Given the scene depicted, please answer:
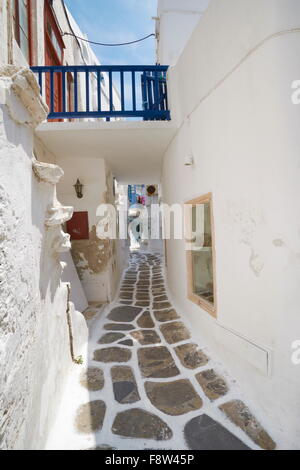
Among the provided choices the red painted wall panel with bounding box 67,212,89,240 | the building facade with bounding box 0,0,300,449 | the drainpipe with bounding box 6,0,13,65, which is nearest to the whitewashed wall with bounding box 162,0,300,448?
the building facade with bounding box 0,0,300,449

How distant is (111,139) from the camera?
4668 millimetres

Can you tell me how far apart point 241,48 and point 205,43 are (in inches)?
38.3

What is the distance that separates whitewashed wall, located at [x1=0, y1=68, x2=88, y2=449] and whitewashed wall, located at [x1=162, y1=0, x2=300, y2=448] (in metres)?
1.92

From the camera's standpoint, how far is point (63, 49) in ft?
22.2

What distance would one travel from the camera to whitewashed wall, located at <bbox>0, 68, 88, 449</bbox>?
129cm

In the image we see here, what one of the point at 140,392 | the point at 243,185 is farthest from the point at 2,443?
the point at 243,185

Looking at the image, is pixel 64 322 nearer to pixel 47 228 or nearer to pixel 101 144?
pixel 47 228

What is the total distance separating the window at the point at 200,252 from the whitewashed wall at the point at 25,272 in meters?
2.17

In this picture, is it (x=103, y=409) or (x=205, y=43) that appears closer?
(x=103, y=409)

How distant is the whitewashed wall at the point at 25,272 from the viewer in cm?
129

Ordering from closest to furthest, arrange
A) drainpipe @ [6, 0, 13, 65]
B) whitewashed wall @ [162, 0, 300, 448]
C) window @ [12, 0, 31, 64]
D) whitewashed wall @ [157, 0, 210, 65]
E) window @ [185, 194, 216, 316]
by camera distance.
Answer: whitewashed wall @ [162, 0, 300, 448]
drainpipe @ [6, 0, 13, 65]
window @ [185, 194, 216, 316]
window @ [12, 0, 31, 64]
whitewashed wall @ [157, 0, 210, 65]

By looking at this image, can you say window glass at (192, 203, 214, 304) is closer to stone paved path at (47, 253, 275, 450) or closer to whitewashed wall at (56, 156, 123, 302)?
stone paved path at (47, 253, 275, 450)

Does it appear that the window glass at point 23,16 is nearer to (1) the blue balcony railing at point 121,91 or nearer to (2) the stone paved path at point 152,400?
(1) the blue balcony railing at point 121,91

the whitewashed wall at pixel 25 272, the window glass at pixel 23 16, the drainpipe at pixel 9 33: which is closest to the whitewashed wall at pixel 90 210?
the drainpipe at pixel 9 33
